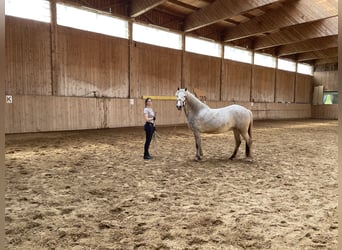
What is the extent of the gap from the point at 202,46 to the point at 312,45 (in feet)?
27.0

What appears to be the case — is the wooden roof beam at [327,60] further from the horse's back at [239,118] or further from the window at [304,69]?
the horse's back at [239,118]

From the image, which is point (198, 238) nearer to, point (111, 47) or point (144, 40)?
point (111, 47)

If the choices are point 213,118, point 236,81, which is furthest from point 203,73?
point 213,118

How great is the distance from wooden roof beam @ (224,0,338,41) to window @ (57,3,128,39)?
7449mm

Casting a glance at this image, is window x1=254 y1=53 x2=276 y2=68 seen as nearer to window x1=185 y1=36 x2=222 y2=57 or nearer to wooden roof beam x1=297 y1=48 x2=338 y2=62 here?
wooden roof beam x1=297 y1=48 x2=338 y2=62

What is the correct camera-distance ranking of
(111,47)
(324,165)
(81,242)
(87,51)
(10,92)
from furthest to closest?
(111,47) < (87,51) < (10,92) < (324,165) < (81,242)

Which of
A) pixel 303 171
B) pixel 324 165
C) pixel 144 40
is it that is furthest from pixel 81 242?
pixel 144 40

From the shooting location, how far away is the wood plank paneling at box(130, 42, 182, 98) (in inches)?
515

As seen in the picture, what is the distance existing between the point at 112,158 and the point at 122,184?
193cm

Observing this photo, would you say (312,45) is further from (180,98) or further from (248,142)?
(180,98)

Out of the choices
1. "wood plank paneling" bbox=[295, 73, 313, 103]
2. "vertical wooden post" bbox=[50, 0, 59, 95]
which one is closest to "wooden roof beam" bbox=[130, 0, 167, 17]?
"vertical wooden post" bbox=[50, 0, 59, 95]

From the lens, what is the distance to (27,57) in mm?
9820

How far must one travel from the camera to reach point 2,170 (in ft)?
1.95

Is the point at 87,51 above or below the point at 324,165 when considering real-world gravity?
above
